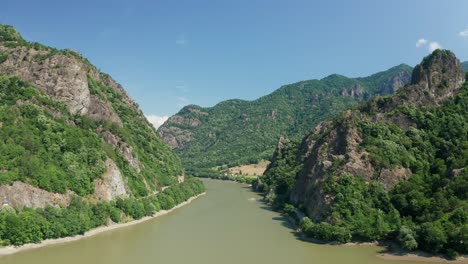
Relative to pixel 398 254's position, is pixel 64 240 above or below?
below

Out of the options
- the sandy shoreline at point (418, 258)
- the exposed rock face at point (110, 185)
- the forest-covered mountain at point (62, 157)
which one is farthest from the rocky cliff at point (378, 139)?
the exposed rock face at point (110, 185)

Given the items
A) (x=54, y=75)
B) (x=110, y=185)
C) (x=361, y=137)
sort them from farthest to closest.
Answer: (x=54, y=75), (x=361, y=137), (x=110, y=185)

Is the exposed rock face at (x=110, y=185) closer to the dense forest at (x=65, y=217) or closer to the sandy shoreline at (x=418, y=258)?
the dense forest at (x=65, y=217)

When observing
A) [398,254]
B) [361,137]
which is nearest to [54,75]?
[361,137]

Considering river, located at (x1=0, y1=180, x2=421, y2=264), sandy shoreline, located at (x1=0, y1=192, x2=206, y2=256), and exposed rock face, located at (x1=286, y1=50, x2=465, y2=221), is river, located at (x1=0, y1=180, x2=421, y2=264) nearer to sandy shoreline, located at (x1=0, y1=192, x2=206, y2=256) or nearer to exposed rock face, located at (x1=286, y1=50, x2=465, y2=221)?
sandy shoreline, located at (x1=0, y1=192, x2=206, y2=256)

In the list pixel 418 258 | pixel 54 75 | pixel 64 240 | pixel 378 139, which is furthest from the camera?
pixel 54 75

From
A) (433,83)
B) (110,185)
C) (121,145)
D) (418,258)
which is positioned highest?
(433,83)

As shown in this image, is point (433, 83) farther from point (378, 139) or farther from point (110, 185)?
point (110, 185)
